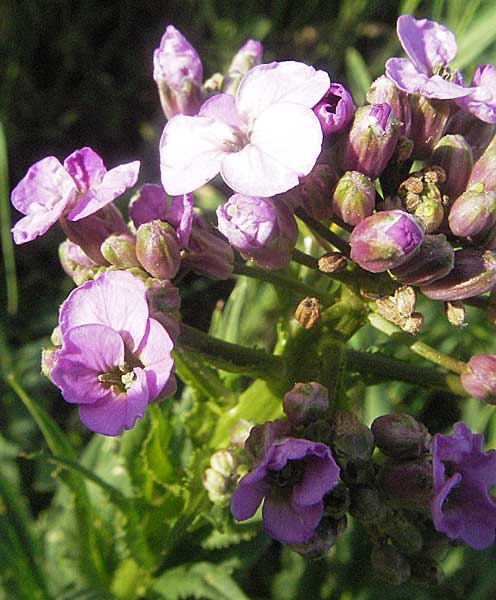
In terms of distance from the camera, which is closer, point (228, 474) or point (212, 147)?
point (212, 147)

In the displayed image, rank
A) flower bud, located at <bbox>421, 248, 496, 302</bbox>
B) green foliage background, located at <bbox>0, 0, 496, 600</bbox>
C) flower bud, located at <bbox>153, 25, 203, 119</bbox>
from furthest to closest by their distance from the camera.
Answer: green foliage background, located at <bbox>0, 0, 496, 600</bbox> < flower bud, located at <bbox>153, 25, 203, 119</bbox> < flower bud, located at <bbox>421, 248, 496, 302</bbox>

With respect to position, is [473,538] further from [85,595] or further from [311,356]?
[85,595]

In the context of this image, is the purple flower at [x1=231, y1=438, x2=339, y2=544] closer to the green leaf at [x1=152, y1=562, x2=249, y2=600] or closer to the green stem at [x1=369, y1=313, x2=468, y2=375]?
the green stem at [x1=369, y1=313, x2=468, y2=375]

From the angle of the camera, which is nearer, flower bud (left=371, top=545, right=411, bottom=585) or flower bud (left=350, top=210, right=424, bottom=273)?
flower bud (left=350, top=210, right=424, bottom=273)

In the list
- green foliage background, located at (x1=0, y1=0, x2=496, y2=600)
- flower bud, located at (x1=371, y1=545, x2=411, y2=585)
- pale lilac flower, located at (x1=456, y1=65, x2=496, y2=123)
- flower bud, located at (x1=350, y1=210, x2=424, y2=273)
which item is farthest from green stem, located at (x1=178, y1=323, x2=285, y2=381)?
pale lilac flower, located at (x1=456, y1=65, x2=496, y2=123)

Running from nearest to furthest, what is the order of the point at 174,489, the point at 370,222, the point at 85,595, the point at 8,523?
the point at 370,222
the point at 174,489
the point at 85,595
the point at 8,523

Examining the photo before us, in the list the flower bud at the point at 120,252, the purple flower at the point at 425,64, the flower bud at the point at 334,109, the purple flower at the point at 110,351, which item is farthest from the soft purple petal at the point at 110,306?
the purple flower at the point at 425,64

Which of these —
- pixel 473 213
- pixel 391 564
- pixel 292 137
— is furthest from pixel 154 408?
pixel 473 213

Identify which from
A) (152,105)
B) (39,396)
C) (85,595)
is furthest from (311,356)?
(152,105)
